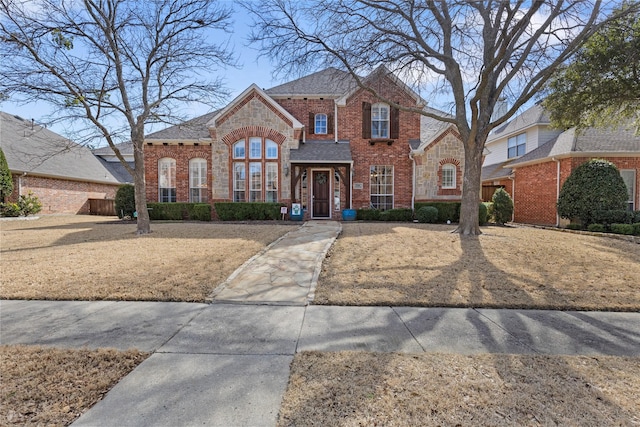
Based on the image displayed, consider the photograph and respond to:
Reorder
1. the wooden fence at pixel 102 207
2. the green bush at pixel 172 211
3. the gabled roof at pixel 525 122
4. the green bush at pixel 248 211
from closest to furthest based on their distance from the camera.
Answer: the green bush at pixel 248 211, the green bush at pixel 172 211, the gabled roof at pixel 525 122, the wooden fence at pixel 102 207

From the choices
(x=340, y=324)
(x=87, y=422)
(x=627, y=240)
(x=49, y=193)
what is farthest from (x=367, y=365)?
(x=49, y=193)

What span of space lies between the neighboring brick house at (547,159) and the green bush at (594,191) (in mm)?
1700

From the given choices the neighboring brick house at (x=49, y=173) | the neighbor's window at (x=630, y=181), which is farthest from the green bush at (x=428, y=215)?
the neighboring brick house at (x=49, y=173)

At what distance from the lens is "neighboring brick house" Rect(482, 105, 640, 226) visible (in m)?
14.3

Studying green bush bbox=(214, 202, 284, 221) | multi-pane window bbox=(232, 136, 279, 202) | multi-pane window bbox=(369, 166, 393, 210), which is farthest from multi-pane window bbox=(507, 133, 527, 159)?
green bush bbox=(214, 202, 284, 221)

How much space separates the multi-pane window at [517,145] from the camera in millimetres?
19406

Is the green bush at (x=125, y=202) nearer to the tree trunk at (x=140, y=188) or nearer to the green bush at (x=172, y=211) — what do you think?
the green bush at (x=172, y=211)

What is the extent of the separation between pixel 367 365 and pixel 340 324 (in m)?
1.06

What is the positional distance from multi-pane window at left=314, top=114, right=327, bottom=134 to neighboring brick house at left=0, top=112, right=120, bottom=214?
13657mm

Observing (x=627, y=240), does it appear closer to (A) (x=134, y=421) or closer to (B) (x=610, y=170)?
(B) (x=610, y=170)

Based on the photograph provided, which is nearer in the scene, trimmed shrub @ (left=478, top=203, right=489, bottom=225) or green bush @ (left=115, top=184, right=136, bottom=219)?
trimmed shrub @ (left=478, top=203, right=489, bottom=225)

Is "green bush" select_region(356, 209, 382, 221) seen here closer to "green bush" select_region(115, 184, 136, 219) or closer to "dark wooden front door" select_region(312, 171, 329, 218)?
"dark wooden front door" select_region(312, 171, 329, 218)

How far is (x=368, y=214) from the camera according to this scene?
50.3 feet

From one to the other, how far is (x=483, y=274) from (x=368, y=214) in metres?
9.56
